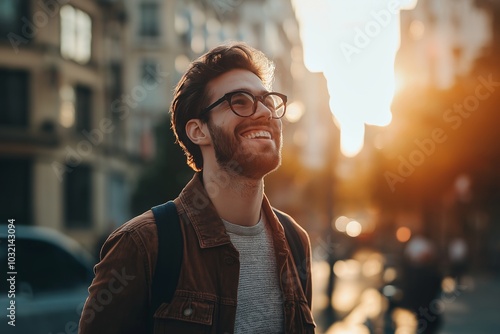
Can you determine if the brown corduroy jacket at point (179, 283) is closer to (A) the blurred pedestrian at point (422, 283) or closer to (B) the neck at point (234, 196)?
(B) the neck at point (234, 196)

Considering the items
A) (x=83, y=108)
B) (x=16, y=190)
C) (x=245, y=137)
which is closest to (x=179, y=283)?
(x=245, y=137)

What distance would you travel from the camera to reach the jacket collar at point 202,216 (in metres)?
2.47

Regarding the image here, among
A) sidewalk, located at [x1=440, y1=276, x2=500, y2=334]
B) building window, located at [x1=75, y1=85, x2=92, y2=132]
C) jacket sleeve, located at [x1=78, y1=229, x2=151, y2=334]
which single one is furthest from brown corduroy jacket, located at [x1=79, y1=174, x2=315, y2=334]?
building window, located at [x1=75, y1=85, x2=92, y2=132]

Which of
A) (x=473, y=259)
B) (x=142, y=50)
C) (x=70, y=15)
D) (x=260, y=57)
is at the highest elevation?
(x=142, y=50)

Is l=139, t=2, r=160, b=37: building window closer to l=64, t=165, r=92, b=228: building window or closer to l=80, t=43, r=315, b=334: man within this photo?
l=64, t=165, r=92, b=228: building window

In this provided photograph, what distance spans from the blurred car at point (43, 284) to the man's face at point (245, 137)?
3.37m

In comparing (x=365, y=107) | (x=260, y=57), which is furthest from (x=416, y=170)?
(x=260, y=57)

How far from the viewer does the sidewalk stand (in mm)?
12219

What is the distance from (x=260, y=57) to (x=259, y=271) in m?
0.87

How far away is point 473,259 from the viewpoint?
3080 cm

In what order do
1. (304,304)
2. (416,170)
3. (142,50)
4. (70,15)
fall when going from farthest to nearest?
1. (142,50)
2. (70,15)
3. (416,170)
4. (304,304)

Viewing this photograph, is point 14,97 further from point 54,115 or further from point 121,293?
point 121,293

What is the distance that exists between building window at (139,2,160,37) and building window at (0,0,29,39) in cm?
1917

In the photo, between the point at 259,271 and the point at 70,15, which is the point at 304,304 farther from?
the point at 70,15
